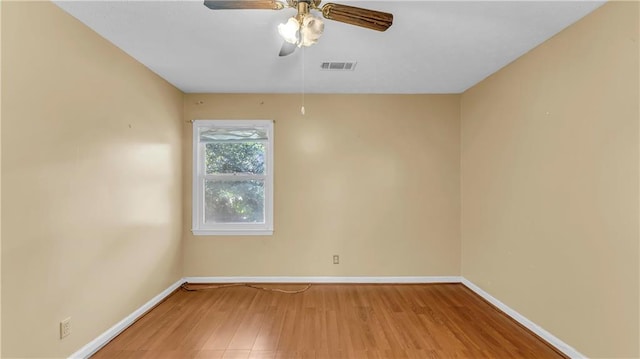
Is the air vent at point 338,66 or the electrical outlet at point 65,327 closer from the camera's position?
the electrical outlet at point 65,327

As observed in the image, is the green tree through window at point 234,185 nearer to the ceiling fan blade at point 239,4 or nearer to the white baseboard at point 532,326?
the ceiling fan blade at point 239,4

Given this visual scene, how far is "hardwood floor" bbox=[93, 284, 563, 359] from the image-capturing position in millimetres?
2141

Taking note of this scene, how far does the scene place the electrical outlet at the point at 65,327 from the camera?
1886 mm

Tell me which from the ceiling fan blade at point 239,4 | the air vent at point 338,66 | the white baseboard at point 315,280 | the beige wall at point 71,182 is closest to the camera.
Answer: the ceiling fan blade at point 239,4

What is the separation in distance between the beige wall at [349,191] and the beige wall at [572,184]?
0.66 m

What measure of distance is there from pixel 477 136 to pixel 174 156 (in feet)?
11.9

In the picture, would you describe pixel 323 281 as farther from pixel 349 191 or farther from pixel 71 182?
pixel 71 182

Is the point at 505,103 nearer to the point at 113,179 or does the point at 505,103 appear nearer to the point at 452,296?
the point at 452,296

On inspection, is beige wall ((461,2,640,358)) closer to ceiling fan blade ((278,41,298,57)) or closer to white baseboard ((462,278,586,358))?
→ white baseboard ((462,278,586,358))

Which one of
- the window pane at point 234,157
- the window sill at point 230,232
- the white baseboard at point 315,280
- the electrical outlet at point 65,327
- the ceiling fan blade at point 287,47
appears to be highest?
the ceiling fan blade at point 287,47

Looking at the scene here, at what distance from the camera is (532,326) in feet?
7.89

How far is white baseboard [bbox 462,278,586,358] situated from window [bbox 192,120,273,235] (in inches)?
102

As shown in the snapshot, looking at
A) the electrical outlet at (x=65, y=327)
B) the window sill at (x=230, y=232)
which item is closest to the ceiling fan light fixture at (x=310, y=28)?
the electrical outlet at (x=65, y=327)

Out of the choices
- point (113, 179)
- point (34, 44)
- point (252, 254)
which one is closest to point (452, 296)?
point (252, 254)
